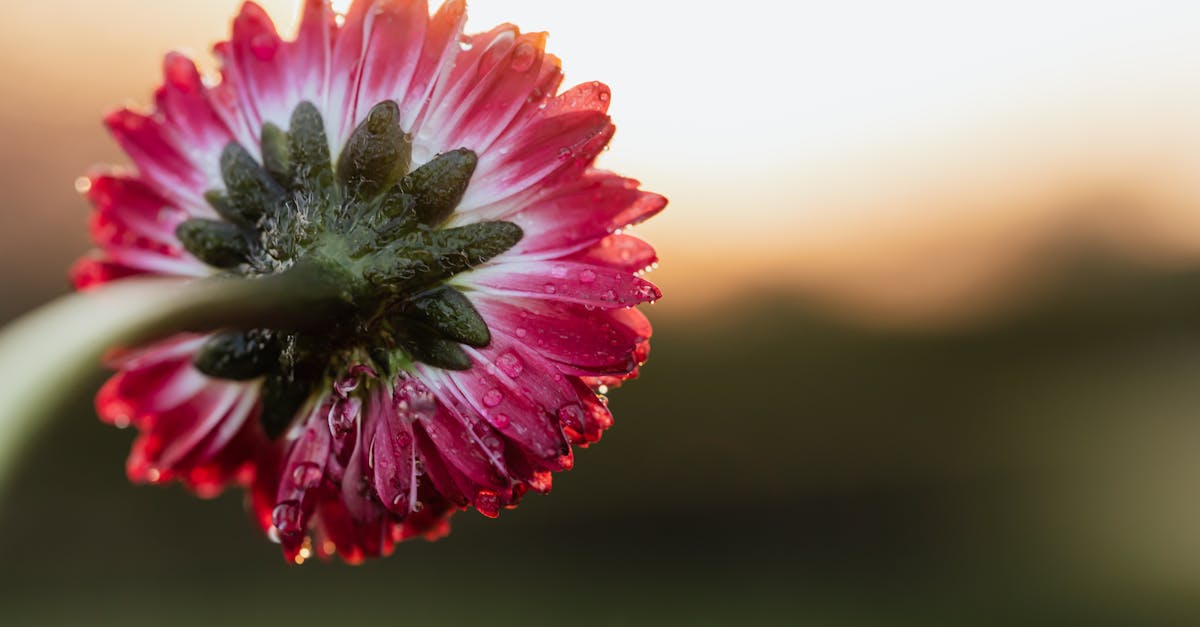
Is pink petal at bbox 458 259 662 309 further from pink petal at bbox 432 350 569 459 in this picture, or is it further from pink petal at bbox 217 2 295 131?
pink petal at bbox 217 2 295 131

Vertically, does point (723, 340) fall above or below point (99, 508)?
above

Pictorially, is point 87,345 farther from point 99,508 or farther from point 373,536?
point 99,508

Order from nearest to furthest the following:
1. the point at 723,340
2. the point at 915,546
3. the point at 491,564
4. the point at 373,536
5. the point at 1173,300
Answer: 1. the point at 373,536
2. the point at 723,340
3. the point at 491,564
4. the point at 915,546
5. the point at 1173,300

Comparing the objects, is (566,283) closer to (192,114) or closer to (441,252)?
(441,252)

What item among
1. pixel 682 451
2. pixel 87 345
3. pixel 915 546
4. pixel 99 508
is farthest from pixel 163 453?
pixel 915 546

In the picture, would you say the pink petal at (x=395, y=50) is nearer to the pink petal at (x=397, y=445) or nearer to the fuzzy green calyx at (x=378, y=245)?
the fuzzy green calyx at (x=378, y=245)

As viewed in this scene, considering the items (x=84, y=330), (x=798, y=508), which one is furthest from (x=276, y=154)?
(x=798, y=508)

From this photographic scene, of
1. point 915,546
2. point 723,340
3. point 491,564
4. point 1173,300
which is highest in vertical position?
point 1173,300
